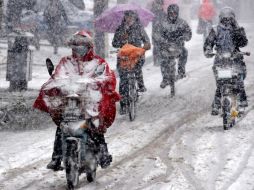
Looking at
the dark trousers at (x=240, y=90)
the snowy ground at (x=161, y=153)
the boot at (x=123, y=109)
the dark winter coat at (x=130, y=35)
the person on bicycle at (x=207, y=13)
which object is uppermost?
the person on bicycle at (x=207, y=13)

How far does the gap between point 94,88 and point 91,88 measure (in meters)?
0.04

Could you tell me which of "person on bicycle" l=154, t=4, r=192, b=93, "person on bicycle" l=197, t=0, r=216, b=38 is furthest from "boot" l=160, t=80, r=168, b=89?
"person on bicycle" l=197, t=0, r=216, b=38

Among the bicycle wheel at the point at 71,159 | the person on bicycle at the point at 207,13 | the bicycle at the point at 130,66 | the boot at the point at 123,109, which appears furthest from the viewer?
the person on bicycle at the point at 207,13

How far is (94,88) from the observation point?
22.9ft

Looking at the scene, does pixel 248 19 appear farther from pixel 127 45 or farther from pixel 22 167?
pixel 22 167

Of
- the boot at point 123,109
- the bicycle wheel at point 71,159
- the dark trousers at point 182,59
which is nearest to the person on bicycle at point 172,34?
the dark trousers at point 182,59

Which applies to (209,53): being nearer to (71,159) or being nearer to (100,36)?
(71,159)

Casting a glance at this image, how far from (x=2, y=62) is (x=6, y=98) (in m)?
5.61

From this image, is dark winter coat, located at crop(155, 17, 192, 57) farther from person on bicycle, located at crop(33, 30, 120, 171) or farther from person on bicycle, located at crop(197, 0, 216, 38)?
person on bicycle, located at crop(197, 0, 216, 38)

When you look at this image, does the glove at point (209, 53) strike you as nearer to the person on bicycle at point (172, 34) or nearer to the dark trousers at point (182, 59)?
the person on bicycle at point (172, 34)

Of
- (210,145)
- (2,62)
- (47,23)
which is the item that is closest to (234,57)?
(210,145)

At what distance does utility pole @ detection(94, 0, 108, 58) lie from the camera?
18.1 meters

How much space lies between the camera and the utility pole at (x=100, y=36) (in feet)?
59.4

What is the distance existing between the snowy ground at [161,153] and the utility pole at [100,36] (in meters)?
5.42
